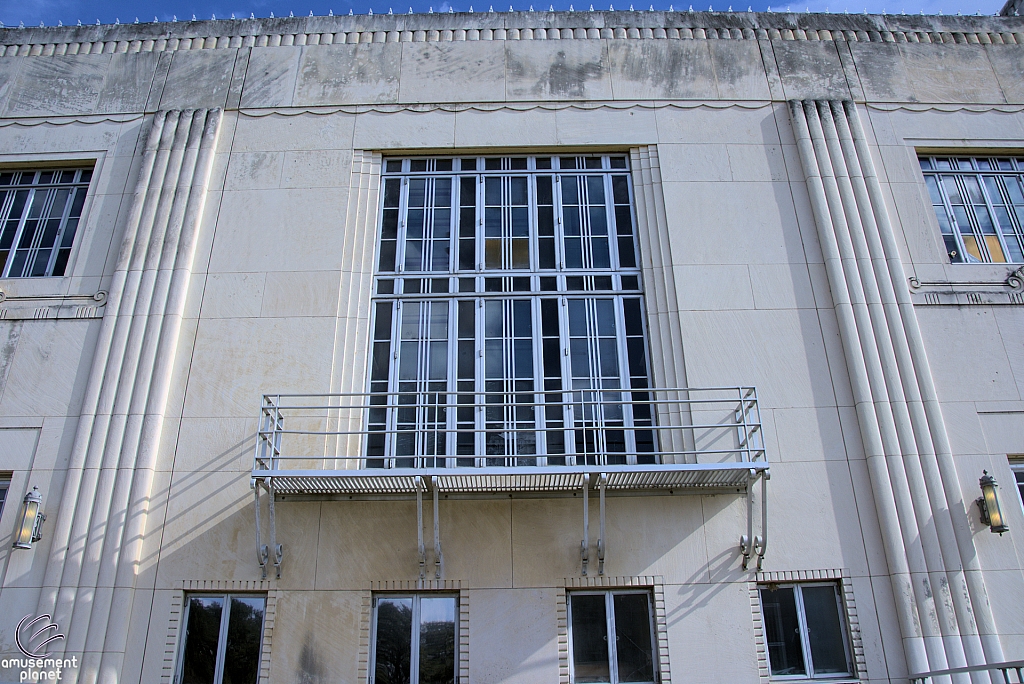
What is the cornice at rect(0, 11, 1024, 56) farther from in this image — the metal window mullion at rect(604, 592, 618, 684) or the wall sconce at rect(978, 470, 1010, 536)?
the metal window mullion at rect(604, 592, 618, 684)

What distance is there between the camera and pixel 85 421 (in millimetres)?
9922

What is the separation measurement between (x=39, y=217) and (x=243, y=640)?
7323 millimetres

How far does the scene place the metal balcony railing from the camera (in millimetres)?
9211

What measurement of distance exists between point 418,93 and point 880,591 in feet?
31.1

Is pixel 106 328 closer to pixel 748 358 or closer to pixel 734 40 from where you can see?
pixel 748 358

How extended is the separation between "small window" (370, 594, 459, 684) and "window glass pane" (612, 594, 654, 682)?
1846 mm

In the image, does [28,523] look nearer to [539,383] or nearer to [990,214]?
[539,383]

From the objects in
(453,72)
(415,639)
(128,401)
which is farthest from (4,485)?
(453,72)

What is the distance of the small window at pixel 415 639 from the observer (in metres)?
8.78

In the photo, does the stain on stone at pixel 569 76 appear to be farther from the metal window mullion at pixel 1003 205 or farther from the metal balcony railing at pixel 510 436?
the metal window mullion at pixel 1003 205

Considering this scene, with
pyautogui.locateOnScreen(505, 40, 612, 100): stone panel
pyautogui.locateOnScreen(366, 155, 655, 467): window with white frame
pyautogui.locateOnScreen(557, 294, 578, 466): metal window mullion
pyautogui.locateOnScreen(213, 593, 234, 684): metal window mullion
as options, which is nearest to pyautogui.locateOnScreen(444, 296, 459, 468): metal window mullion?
pyautogui.locateOnScreen(366, 155, 655, 467): window with white frame

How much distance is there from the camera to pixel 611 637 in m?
8.95

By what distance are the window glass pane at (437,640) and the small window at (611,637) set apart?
1363 mm

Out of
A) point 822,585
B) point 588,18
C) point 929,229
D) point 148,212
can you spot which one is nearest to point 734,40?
point 588,18
